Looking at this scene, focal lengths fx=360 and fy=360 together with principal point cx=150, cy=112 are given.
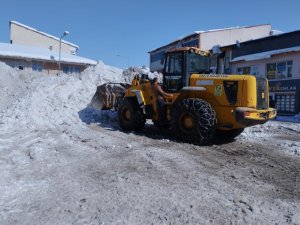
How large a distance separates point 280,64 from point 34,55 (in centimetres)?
2058

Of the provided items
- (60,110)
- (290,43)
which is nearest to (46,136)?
(60,110)

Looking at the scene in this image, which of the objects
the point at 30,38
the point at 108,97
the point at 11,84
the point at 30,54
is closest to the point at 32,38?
the point at 30,38

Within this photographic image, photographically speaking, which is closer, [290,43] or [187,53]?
[187,53]

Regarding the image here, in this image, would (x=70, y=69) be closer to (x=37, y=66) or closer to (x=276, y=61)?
(x=37, y=66)

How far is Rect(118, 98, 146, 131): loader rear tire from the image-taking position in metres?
10.8

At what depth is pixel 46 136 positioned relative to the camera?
31.2 ft

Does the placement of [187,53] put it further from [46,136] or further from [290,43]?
[290,43]

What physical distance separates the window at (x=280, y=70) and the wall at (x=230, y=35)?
35.4ft

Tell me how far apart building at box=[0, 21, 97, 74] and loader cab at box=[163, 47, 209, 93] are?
23476 millimetres

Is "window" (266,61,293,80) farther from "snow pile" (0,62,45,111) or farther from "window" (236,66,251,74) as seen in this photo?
"snow pile" (0,62,45,111)

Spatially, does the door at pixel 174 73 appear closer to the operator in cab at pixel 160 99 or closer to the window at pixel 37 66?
the operator in cab at pixel 160 99

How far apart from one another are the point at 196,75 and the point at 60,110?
5751 mm

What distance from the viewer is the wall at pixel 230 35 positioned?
118ft

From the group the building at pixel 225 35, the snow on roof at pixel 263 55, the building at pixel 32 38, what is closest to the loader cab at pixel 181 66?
the snow on roof at pixel 263 55
